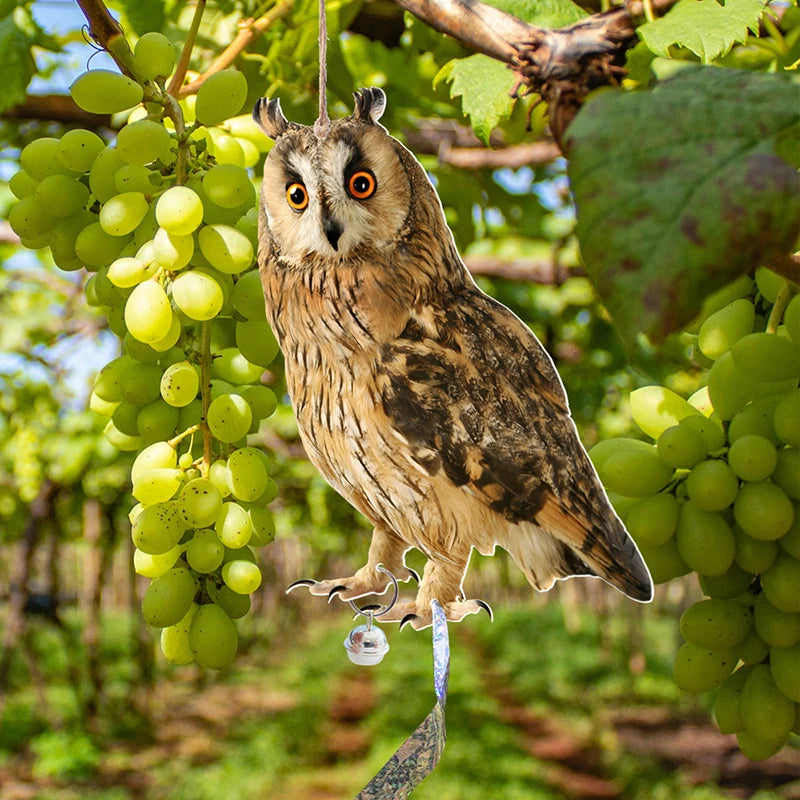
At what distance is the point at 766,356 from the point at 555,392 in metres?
0.18

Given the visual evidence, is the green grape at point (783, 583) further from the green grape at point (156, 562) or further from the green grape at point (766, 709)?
the green grape at point (156, 562)

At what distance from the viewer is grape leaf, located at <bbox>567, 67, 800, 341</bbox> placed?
17.2 inches

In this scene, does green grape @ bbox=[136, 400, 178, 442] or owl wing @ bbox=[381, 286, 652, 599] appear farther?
green grape @ bbox=[136, 400, 178, 442]

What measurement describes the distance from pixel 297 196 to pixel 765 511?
48 centimetres

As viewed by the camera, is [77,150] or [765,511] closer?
[765,511]

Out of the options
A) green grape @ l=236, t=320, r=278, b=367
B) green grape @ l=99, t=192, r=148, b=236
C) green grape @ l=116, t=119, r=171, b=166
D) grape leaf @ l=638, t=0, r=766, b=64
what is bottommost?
green grape @ l=236, t=320, r=278, b=367

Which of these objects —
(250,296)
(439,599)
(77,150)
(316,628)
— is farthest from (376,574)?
(316,628)

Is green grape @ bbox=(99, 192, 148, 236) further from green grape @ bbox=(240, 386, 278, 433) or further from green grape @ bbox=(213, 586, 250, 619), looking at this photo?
green grape @ bbox=(213, 586, 250, 619)

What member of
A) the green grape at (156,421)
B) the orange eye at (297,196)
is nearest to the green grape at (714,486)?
the orange eye at (297,196)

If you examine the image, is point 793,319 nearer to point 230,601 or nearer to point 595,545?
point 595,545

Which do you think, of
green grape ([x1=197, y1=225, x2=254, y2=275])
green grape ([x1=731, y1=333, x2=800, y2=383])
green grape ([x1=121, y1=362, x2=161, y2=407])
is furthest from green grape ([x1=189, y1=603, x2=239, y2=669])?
green grape ([x1=731, y1=333, x2=800, y2=383])

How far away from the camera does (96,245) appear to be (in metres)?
0.85

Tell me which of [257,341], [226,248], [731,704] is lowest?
[731,704]

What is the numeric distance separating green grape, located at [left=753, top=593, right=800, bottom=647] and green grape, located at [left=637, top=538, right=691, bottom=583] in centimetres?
8
